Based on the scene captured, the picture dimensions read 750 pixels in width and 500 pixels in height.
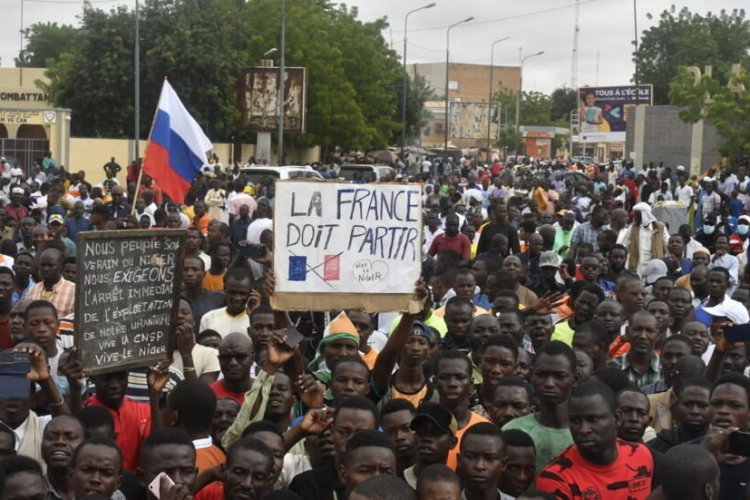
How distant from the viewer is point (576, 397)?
5.86 meters

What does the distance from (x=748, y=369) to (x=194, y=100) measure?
3843 centimetres

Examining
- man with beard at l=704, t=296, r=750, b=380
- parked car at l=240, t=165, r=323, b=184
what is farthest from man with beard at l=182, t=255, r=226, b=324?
parked car at l=240, t=165, r=323, b=184

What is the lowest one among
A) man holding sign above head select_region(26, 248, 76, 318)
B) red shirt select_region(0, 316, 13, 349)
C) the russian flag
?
red shirt select_region(0, 316, 13, 349)

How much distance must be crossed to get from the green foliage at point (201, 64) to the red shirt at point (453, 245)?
30.2m

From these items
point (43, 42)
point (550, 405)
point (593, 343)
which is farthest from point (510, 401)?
point (43, 42)

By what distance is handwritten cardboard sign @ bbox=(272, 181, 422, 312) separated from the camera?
7117 mm

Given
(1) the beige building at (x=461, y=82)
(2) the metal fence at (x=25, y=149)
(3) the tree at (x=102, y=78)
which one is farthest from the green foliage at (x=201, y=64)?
(1) the beige building at (x=461, y=82)

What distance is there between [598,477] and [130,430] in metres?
2.31

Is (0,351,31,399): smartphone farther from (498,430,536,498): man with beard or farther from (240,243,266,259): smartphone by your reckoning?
(240,243,266,259): smartphone

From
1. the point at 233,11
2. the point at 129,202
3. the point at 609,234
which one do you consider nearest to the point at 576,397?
the point at 609,234

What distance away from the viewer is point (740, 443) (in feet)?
18.3

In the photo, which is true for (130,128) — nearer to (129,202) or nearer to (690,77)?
(690,77)

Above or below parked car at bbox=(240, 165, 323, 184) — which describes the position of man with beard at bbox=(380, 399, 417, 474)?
below

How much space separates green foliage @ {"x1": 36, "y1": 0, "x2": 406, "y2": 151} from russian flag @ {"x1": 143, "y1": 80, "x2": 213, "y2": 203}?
103 feet
